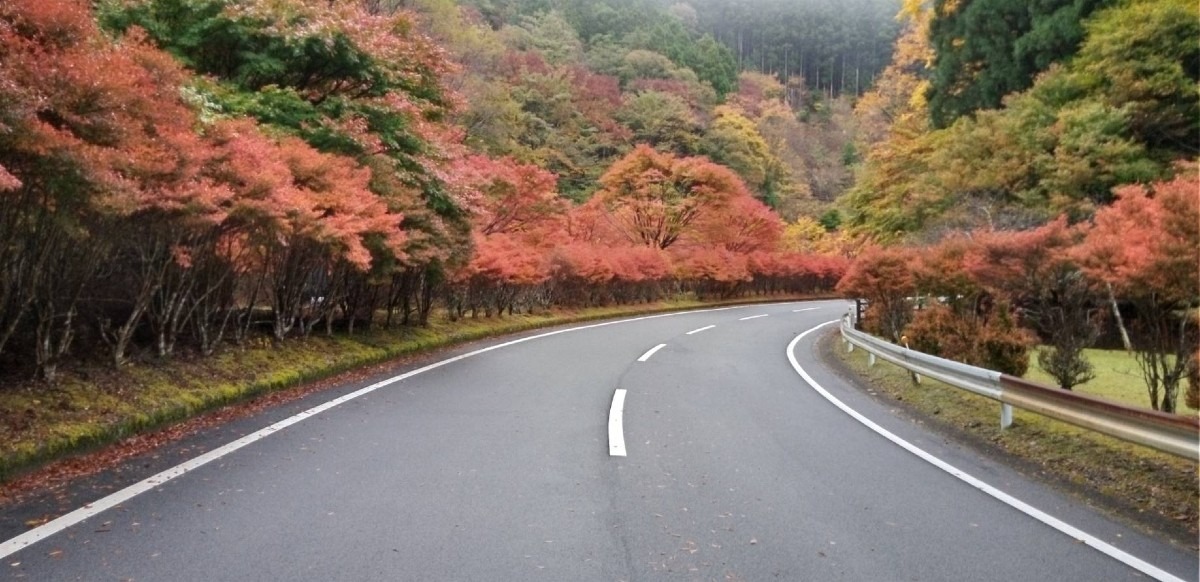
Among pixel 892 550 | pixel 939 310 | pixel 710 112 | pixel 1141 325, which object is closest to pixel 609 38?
pixel 710 112

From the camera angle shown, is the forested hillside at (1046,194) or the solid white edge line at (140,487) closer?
the solid white edge line at (140,487)

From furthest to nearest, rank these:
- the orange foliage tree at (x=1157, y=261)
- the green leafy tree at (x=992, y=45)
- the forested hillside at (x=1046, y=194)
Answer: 1. the green leafy tree at (x=992, y=45)
2. the forested hillside at (x=1046, y=194)
3. the orange foliage tree at (x=1157, y=261)

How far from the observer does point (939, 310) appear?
14008 millimetres

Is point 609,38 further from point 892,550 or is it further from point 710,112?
point 892,550

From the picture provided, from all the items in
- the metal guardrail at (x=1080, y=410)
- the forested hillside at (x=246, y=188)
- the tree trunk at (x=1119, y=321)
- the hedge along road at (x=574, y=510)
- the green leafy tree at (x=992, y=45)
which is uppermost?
the green leafy tree at (x=992, y=45)

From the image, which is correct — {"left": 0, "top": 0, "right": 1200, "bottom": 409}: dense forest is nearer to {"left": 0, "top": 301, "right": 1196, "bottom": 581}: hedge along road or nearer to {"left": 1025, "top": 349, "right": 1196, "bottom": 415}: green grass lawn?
{"left": 1025, "top": 349, "right": 1196, "bottom": 415}: green grass lawn

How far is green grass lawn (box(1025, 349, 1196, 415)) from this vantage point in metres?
11.7

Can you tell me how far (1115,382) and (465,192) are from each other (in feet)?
42.8

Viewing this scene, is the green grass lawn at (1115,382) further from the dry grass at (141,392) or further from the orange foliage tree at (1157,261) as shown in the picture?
the dry grass at (141,392)

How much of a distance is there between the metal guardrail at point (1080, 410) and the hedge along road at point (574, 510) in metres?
0.77

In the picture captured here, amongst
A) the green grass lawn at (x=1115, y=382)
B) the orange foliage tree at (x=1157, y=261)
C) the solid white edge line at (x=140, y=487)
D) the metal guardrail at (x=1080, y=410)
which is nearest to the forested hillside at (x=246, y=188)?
the solid white edge line at (x=140, y=487)

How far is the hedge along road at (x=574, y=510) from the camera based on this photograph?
172 inches

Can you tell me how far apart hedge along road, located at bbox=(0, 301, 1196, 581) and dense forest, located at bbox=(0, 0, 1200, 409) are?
258 centimetres

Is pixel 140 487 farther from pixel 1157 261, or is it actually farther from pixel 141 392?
pixel 1157 261
